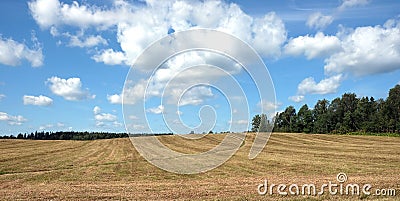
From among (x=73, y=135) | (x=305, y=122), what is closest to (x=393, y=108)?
(x=305, y=122)

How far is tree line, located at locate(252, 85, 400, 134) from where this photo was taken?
85.1 m

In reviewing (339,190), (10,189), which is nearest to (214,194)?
(339,190)

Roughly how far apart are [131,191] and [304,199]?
6930 millimetres

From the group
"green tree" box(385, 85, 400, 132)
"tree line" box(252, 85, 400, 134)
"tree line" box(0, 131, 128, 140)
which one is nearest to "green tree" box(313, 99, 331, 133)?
"tree line" box(252, 85, 400, 134)

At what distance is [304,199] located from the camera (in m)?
12.0

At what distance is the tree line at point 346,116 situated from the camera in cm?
8512

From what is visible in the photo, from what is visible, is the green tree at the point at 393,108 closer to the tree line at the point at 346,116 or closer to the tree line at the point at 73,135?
the tree line at the point at 346,116

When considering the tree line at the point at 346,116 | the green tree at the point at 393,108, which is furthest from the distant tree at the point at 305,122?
the green tree at the point at 393,108

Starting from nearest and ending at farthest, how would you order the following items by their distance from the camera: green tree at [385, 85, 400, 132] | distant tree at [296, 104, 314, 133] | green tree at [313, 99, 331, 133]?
1. green tree at [385, 85, 400, 132]
2. green tree at [313, 99, 331, 133]
3. distant tree at [296, 104, 314, 133]

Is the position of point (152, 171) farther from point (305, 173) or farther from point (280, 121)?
point (280, 121)

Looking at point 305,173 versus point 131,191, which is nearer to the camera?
point 131,191

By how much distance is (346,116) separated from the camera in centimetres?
9556

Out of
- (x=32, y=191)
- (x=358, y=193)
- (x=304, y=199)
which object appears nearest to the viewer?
(x=304, y=199)

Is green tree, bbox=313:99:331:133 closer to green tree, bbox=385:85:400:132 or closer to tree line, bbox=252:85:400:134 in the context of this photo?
tree line, bbox=252:85:400:134
